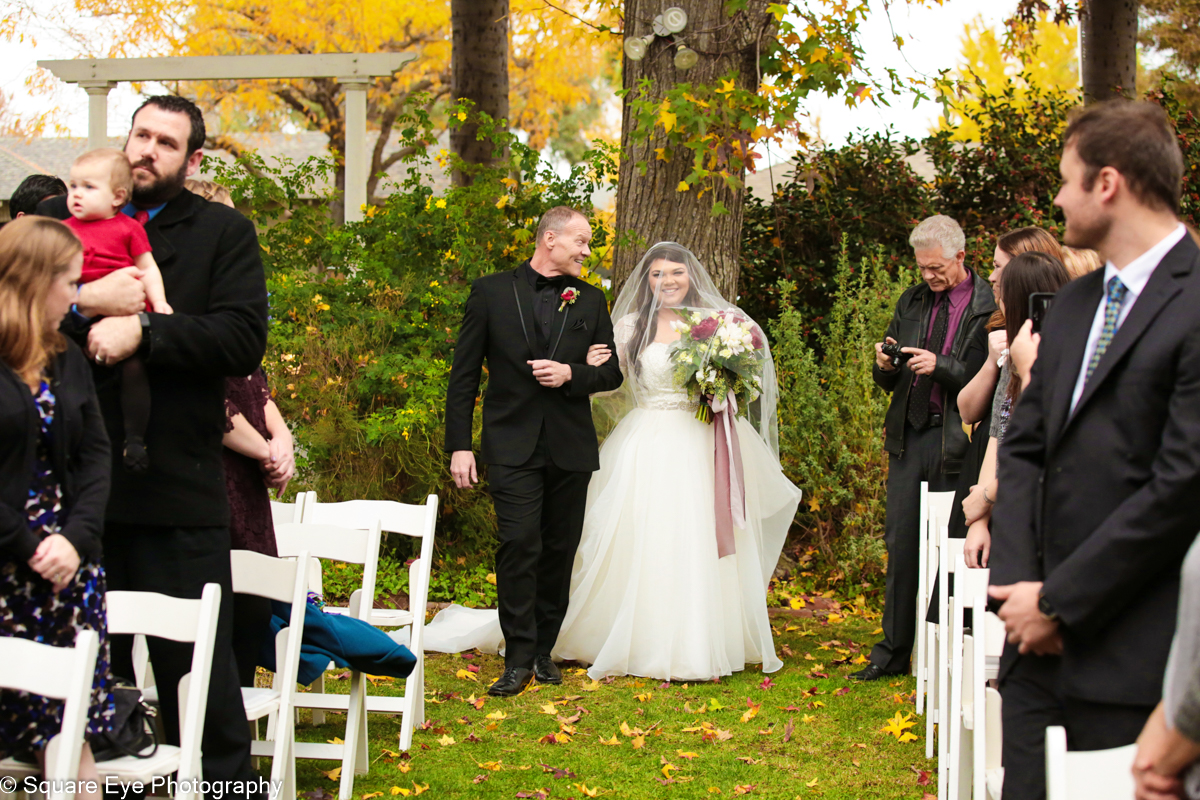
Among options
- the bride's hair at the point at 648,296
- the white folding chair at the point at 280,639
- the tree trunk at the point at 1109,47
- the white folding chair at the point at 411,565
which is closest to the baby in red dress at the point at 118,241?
the white folding chair at the point at 280,639

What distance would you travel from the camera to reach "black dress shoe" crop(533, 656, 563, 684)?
232 inches

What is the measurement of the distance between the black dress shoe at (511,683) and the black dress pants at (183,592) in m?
2.45

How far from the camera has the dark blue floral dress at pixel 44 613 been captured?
8.89 ft

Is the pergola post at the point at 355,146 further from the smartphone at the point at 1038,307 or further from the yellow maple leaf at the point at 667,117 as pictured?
the smartphone at the point at 1038,307

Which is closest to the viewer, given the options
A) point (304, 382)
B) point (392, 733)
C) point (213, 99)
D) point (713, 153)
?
point (392, 733)

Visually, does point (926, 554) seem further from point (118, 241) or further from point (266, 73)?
point (266, 73)

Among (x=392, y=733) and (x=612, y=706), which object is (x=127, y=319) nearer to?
(x=392, y=733)

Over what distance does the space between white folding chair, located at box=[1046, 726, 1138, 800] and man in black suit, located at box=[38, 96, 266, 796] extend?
7.39 ft

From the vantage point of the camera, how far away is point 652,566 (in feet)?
19.9

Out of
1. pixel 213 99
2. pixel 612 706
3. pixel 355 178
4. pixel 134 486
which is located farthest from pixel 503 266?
pixel 213 99

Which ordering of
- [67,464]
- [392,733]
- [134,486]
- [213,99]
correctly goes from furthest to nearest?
[213,99], [392,733], [134,486], [67,464]

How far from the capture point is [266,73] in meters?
11.3

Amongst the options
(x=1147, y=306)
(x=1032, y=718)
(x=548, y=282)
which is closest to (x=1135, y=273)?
(x=1147, y=306)

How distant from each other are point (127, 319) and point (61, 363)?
0.70 feet
